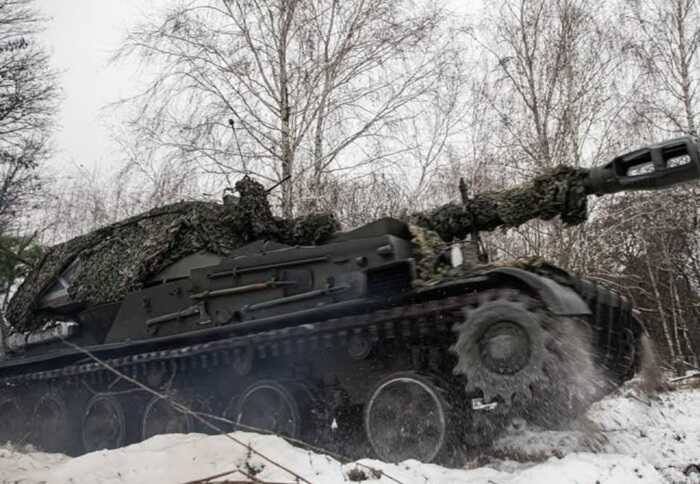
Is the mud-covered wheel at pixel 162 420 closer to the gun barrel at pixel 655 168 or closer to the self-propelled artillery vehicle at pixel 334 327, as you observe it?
the self-propelled artillery vehicle at pixel 334 327

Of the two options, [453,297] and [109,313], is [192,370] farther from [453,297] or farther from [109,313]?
[453,297]

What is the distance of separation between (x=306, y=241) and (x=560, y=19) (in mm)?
9677

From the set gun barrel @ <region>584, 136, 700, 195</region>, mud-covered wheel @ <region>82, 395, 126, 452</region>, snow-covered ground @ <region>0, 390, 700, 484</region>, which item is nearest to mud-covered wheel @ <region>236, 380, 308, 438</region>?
snow-covered ground @ <region>0, 390, 700, 484</region>

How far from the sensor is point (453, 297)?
20.4 feet

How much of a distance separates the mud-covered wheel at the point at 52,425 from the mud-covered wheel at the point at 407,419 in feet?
→ 17.1

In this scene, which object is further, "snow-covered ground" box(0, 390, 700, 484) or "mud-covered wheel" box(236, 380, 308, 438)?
"mud-covered wheel" box(236, 380, 308, 438)

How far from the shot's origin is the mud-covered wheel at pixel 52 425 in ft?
31.7

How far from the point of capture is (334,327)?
6.74m

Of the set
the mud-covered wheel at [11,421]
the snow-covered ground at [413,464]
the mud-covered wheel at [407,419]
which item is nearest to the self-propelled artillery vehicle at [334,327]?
the mud-covered wheel at [407,419]

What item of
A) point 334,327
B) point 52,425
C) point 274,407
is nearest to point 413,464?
point 334,327

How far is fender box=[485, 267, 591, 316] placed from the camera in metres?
5.54

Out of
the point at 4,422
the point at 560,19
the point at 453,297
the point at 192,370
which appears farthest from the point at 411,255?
the point at 560,19

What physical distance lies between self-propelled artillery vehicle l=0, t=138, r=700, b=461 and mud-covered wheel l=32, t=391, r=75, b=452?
0.09 ft

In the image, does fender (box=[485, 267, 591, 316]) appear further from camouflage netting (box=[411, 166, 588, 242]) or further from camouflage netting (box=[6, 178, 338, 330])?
camouflage netting (box=[6, 178, 338, 330])
